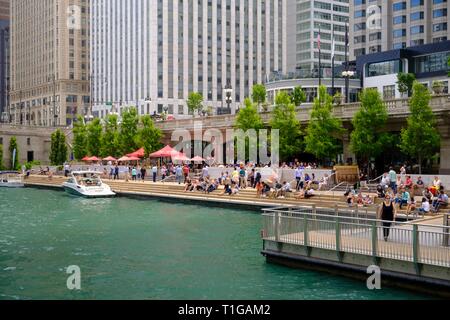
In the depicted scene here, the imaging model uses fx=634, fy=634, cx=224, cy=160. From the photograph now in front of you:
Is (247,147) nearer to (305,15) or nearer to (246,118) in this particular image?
(246,118)

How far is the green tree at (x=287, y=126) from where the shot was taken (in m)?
60.0

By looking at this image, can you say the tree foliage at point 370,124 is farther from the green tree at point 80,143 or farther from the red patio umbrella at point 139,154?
the green tree at point 80,143

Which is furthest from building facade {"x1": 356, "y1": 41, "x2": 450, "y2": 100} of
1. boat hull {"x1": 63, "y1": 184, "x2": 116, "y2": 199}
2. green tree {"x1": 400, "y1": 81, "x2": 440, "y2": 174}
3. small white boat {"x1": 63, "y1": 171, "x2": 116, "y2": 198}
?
boat hull {"x1": 63, "y1": 184, "x2": 116, "y2": 199}

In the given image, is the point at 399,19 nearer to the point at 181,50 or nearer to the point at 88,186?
the point at 181,50

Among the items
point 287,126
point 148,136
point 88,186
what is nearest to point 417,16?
point 148,136

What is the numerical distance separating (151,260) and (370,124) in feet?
101

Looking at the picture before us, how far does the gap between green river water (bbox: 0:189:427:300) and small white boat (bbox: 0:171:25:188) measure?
3514cm

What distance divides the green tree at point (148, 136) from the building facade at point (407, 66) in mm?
30481

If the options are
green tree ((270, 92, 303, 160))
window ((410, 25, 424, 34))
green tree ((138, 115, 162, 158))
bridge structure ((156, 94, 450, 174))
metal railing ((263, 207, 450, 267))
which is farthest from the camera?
window ((410, 25, 424, 34))

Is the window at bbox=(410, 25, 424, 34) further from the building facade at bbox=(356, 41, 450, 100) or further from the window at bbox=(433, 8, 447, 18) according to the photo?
the building facade at bbox=(356, 41, 450, 100)

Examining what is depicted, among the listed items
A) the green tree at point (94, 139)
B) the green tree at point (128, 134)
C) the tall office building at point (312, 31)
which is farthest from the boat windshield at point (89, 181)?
the tall office building at point (312, 31)

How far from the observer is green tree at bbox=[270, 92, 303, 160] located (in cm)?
6000

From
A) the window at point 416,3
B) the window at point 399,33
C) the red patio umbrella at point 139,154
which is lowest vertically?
the red patio umbrella at point 139,154
